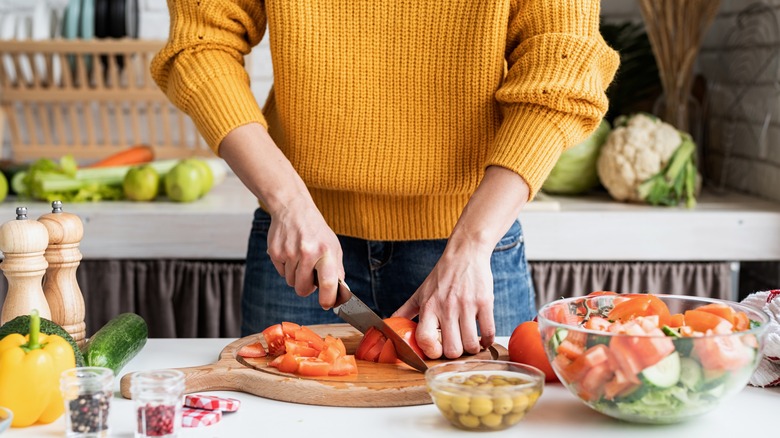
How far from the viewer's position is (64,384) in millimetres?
912

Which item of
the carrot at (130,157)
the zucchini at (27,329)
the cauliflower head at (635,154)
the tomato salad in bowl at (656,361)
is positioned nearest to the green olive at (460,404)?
the tomato salad in bowl at (656,361)

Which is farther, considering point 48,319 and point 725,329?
point 48,319

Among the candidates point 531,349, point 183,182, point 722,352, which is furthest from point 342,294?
point 183,182

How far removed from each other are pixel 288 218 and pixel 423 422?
0.40 m

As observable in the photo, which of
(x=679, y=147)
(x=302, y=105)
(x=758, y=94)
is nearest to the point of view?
(x=302, y=105)

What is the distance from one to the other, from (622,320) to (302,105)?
675 millimetres

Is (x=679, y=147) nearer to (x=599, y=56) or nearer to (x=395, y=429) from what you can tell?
(x=599, y=56)

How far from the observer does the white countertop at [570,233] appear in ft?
7.32

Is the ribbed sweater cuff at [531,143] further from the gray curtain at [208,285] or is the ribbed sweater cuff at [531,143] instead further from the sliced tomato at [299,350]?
the gray curtain at [208,285]

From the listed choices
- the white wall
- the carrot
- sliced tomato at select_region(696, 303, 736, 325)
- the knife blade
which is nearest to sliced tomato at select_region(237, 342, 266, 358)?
A: the knife blade

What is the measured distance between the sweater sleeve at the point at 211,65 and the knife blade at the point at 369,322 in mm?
351

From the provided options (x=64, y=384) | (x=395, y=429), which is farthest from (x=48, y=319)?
(x=395, y=429)

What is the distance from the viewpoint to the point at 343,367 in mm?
1128

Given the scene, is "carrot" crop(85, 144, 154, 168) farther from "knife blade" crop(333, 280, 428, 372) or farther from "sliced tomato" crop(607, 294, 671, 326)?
"sliced tomato" crop(607, 294, 671, 326)
